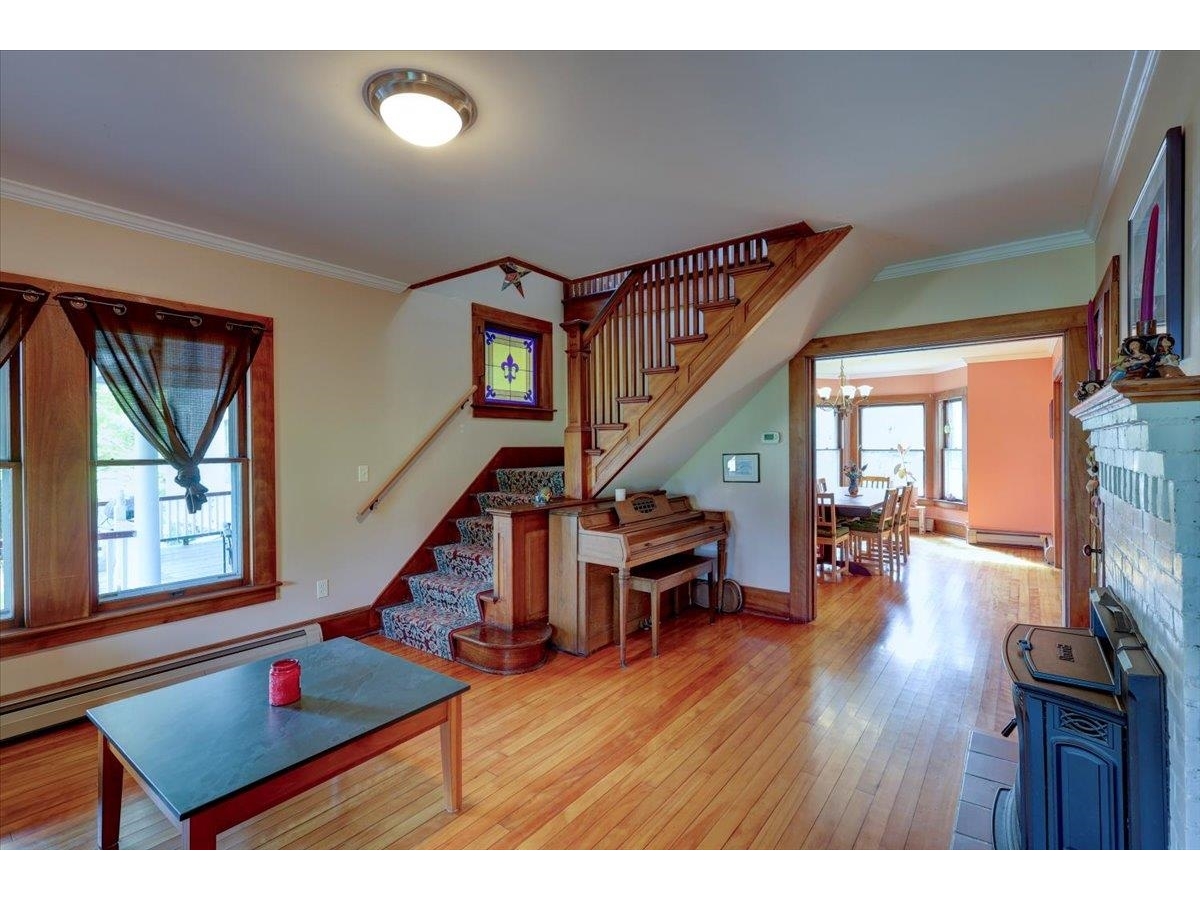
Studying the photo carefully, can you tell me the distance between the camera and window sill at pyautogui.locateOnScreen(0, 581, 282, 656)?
2484 millimetres

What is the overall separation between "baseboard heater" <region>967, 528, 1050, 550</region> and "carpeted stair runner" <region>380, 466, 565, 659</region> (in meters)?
6.23

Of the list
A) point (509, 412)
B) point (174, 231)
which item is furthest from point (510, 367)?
point (174, 231)

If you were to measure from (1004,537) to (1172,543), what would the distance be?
23.7 feet

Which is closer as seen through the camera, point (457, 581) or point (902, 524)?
point (457, 581)

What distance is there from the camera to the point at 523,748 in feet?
7.96

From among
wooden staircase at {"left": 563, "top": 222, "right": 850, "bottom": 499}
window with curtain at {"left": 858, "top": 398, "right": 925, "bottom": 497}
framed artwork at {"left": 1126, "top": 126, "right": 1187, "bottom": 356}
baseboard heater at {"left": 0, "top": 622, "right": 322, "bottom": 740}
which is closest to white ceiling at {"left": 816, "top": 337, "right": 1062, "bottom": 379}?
window with curtain at {"left": 858, "top": 398, "right": 925, "bottom": 497}

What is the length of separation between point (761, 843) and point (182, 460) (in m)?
3.36

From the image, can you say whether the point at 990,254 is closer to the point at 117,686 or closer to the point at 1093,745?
the point at 1093,745

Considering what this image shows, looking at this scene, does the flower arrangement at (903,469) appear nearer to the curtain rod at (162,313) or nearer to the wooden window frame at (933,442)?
the wooden window frame at (933,442)

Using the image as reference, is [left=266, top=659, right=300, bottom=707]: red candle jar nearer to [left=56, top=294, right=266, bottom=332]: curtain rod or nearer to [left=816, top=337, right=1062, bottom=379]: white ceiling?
[left=56, top=294, right=266, bottom=332]: curtain rod

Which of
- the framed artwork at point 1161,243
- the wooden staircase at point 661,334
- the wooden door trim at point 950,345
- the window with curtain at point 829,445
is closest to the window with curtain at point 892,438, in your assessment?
the window with curtain at point 829,445

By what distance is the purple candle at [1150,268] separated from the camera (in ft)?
5.24

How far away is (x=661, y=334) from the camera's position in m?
3.53
